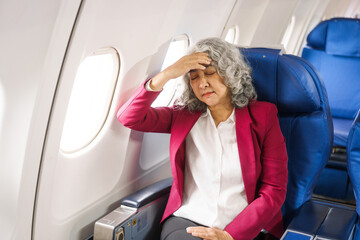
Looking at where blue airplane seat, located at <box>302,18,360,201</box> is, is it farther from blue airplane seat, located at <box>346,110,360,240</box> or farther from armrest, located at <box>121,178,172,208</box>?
armrest, located at <box>121,178,172,208</box>

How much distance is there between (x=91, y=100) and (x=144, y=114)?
13.0 inches

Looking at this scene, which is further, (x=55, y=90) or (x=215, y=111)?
(x=215, y=111)

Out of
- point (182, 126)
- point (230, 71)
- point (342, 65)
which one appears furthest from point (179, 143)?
point (342, 65)

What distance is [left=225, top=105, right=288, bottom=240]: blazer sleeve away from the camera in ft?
6.55

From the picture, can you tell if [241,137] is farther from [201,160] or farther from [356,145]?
[356,145]

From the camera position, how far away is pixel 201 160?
2123 millimetres

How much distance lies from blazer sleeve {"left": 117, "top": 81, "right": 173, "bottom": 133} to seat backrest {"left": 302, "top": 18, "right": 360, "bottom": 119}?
6.93 feet

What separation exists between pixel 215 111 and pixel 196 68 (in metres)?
0.25

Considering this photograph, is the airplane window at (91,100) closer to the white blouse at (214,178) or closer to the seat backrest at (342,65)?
the white blouse at (214,178)

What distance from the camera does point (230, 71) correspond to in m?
2.03

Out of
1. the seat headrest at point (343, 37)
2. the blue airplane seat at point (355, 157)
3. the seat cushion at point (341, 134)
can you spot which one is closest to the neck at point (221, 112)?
the blue airplane seat at point (355, 157)

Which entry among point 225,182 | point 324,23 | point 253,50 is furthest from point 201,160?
point 324,23

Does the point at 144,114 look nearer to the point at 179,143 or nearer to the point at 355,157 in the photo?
the point at 179,143

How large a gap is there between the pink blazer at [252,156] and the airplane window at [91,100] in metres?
0.12
